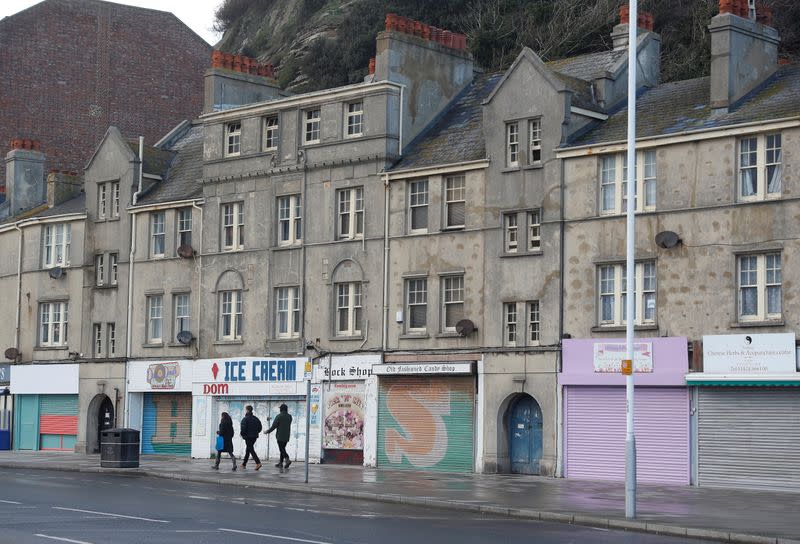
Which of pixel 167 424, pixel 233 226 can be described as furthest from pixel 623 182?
pixel 167 424

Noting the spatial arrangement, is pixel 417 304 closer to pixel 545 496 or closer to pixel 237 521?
pixel 545 496

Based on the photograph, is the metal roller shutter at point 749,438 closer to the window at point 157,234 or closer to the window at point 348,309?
the window at point 348,309

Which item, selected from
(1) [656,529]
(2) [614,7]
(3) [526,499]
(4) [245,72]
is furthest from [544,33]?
(1) [656,529]

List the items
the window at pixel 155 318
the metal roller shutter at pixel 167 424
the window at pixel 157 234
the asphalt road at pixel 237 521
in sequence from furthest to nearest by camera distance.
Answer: the window at pixel 157 234 < the window at pixel 155 318 < the metal roller shutter at pixel 167 424 < the asphalt road at pixel 237 521

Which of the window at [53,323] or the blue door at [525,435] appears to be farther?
the window at [53,323]

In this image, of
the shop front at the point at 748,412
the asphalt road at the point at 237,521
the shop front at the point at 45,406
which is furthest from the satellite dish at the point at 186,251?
the shop front at the point at 748,412

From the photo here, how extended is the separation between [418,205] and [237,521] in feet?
70.2

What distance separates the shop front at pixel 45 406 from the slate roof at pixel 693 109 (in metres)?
24.8

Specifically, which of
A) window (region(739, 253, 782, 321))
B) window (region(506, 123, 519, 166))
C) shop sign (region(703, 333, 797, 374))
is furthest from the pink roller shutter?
window (region(506, 123, 519, 166))

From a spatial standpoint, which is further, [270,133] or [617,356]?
[270,133]

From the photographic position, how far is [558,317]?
3969 cm

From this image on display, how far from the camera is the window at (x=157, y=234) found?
2063 inches

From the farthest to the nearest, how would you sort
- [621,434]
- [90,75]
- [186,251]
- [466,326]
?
[90,75] → [186,251] → [466,326] → [621,434]

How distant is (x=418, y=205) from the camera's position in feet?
144
